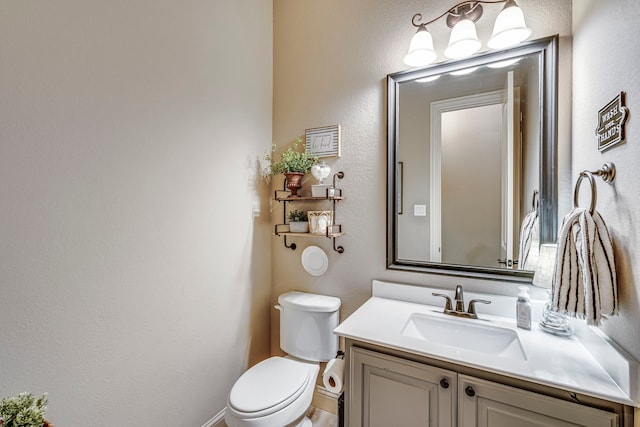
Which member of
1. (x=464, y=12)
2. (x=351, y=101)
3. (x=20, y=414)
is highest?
(x=464, y=12)

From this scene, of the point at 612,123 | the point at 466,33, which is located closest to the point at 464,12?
the point at 466,33

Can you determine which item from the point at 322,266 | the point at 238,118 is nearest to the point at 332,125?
the point at 238,118

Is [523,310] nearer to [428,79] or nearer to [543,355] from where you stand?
[543,355]

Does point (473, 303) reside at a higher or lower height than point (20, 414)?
higher

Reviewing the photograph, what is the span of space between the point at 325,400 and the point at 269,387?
627 mm

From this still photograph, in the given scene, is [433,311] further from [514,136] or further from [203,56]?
[203,56]

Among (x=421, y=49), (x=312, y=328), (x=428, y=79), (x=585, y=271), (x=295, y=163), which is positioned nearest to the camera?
(x=585, y=271)

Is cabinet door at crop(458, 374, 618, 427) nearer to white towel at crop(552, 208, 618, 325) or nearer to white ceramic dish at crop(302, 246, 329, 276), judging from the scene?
white towel at crop(552, 208, 618, 325)

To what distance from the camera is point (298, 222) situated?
1.80 m

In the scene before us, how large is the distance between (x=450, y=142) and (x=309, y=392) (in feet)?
4.82

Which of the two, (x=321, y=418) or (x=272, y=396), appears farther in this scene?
(x=321, y=418)

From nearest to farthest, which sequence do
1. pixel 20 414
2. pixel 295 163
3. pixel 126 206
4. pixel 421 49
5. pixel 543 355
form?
pixel 20 414
pixel 543 355
pixel 126 206
pixel 421 49
pixel 295 163

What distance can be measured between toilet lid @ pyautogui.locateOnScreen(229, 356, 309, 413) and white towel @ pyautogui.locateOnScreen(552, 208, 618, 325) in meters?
1.13

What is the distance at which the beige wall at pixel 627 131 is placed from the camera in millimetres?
762
